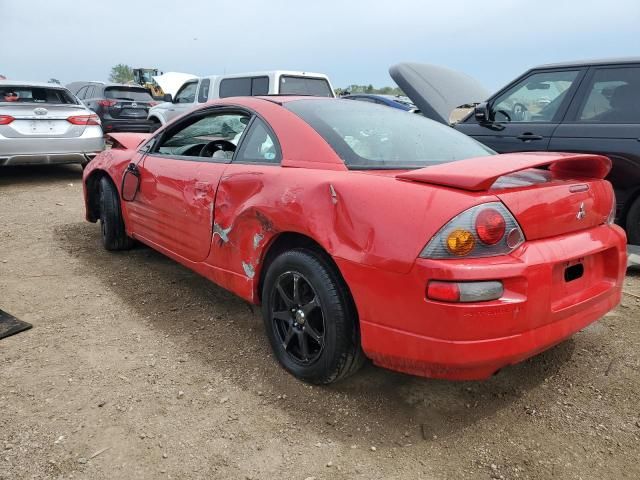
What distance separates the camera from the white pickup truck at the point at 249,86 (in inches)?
353

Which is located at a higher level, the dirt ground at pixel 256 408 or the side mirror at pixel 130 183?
the side mirror at pixel 130 183

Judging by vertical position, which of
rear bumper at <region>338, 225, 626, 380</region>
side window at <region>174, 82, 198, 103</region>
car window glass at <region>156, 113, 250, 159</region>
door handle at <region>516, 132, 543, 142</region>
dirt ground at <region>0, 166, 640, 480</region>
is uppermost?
side window at <region>174, 82, 198, 103</region>

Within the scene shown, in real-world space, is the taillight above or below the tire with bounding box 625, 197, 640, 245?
above

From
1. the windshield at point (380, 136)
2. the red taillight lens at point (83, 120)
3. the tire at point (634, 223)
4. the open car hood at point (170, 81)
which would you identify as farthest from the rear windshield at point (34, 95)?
the open car hood at point (170, 81)

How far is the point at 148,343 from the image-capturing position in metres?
2.92

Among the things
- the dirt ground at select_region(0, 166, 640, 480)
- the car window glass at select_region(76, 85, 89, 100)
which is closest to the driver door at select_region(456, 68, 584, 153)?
the dirt ground at select_region(0, 166, 640, 480)

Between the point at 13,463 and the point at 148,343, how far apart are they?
99 cm

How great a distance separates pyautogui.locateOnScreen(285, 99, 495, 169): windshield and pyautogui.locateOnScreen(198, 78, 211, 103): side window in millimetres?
7516

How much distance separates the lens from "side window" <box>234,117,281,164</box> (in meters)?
2.72

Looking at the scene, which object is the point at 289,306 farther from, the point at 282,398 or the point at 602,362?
the point at 602,362

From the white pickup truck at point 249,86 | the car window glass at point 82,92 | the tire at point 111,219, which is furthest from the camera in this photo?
the car window glass at point 82,92

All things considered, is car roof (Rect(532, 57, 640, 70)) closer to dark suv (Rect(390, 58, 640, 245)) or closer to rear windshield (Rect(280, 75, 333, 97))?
dark suv (Rect(390, 58, 640, 245))

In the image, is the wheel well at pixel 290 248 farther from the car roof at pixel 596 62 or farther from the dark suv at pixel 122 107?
the dark suv at pixel 122 107

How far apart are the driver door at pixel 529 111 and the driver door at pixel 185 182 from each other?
2.64 metres
